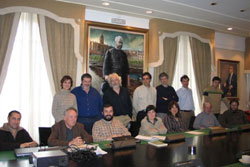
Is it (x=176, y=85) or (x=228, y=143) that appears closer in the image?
(x=228, y=143)

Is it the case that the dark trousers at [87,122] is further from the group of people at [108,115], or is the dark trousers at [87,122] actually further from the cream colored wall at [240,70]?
the cream colored wall at [240,70]

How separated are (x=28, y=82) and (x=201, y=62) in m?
4.37

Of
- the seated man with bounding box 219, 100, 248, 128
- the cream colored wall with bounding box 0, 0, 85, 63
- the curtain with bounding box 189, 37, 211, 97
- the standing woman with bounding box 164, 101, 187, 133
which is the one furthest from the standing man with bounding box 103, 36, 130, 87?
the seated man with bounding box 219, 100, 248, 128

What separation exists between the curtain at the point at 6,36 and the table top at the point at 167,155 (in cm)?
225

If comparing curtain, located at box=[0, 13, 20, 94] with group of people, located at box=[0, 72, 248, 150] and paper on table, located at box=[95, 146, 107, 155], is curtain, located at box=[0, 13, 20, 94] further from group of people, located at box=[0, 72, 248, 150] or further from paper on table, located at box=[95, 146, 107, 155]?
paper on table, located at box=[95, 146, 107, 155]

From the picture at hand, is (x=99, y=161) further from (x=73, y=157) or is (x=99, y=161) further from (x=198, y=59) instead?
(x=198, y=59)

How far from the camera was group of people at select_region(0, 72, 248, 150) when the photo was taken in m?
3.08

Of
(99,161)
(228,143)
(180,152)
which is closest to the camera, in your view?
(99,161)

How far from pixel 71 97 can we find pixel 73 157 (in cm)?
178

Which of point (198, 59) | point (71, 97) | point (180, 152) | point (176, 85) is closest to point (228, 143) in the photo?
point (180, 152)

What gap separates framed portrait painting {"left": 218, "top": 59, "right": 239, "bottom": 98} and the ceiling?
54.6 inches

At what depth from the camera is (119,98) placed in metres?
4.27

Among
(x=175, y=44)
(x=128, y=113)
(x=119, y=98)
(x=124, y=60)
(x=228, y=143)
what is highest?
(x=175, y=44)

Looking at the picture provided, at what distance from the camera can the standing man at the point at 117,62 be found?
17.5ft
